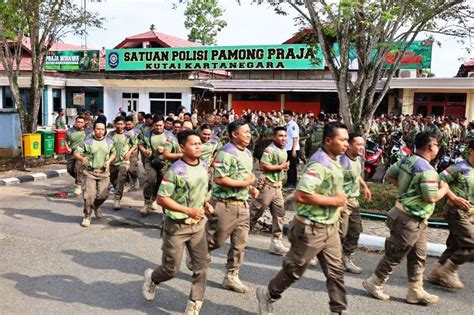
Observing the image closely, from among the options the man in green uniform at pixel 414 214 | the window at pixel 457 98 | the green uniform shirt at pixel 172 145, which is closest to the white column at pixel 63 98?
the window at pixel 457 98

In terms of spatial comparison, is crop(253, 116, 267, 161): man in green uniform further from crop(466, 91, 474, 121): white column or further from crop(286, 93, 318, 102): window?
crop(466, 91, 474, 121): white column

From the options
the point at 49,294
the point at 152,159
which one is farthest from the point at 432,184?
the point at 152,159

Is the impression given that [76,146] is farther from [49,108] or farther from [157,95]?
[49,108]

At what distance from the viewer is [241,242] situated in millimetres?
4777

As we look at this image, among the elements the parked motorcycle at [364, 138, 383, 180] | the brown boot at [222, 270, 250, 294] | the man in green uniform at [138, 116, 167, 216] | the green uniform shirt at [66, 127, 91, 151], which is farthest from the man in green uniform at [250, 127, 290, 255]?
the green uniform shirt at [66, 127, 91, 151]

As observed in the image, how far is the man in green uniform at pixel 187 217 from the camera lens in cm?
400

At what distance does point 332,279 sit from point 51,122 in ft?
85.5

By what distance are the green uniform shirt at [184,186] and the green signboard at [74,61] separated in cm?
2429

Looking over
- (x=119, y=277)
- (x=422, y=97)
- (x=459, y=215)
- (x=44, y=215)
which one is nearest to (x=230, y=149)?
(x=119, y=277)

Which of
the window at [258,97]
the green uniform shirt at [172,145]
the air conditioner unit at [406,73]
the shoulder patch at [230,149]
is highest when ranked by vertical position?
the air conditioner unit at [406,73]

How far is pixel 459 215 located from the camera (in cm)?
476

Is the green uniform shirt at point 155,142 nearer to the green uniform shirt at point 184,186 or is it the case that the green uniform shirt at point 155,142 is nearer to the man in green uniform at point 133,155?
the man in green uniform at point 133,155

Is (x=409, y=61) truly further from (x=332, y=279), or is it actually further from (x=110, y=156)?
(x=332, y=279)

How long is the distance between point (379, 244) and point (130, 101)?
72.1 feet
